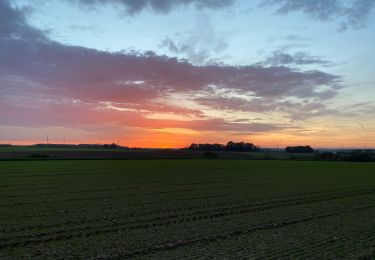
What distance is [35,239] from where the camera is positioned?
468 inches

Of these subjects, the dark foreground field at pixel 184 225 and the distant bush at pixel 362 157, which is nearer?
the dark foreground field at pixel 184 225

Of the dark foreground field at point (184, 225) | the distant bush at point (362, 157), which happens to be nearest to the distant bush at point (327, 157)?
the distant bush at point (362, 157)

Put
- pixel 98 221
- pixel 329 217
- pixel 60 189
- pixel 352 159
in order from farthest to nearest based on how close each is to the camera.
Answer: pixel 352 159
pixel 60 189
pixel 329 217
pixel 98 221

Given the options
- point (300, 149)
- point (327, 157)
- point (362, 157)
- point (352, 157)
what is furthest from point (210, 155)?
point (300, 149)

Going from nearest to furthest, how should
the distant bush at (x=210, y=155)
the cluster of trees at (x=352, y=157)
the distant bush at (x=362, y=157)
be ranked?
the distant bush at (x=210, y=155)
the distant bush at (x=362, y=157)
the cluster of trees at (x=352, y=157)

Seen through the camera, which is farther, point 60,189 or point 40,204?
point 60,189

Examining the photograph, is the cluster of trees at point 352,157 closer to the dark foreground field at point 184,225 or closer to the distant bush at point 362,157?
the distant bush at point 362,157

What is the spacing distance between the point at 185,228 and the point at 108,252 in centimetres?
385

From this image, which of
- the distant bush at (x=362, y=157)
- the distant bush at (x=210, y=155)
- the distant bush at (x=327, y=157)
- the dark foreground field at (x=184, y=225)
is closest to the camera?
the dark foreground field at (x=184, y=225)

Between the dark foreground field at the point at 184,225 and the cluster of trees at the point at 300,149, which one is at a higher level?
the cluster of trees at the point at 300,149

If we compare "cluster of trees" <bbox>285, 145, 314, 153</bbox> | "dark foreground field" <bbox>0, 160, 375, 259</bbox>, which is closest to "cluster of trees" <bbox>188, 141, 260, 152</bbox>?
"cluster of trees" <bbox>285, 145, 314, 153</bbox>

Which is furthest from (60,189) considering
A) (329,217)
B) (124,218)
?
(329,217)

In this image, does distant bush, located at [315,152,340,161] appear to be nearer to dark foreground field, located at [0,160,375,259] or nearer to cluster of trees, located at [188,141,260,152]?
cluster of trees, located at [188,141,260,152]

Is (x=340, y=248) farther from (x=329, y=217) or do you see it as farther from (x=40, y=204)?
(x=40, y=204)
